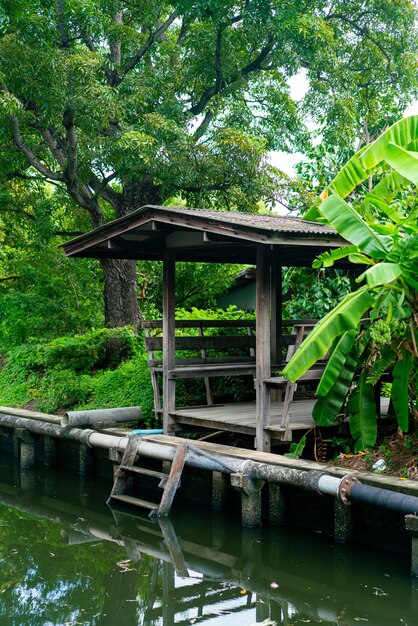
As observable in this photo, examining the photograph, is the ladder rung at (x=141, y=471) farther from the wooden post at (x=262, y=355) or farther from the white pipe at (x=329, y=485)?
the white pipe at (x=329, y=485)

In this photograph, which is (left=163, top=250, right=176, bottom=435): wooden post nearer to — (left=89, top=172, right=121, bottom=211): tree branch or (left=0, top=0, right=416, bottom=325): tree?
(left=0, top=0, right=416, bottom=325): tree

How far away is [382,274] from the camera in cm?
723

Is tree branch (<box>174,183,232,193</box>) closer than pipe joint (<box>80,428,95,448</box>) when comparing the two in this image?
No

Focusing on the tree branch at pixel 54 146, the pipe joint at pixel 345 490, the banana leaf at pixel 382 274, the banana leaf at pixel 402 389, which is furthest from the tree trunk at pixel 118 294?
the banana leaf at pixel 382 274

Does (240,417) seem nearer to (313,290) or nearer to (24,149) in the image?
(313,290)

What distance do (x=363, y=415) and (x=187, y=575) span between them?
104 inches

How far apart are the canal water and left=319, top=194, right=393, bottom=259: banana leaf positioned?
10.3ft

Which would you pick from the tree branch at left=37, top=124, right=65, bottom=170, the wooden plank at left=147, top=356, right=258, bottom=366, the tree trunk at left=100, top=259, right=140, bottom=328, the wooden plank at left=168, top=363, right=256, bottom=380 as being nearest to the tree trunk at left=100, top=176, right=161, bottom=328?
the tree trunk at left=100, top=259, right=140, bottom=328

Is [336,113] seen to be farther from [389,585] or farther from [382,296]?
[389,585]

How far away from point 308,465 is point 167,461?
88.8 inches

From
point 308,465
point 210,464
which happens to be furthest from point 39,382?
point 308,465

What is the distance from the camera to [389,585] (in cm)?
716

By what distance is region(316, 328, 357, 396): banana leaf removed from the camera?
844 centimetres

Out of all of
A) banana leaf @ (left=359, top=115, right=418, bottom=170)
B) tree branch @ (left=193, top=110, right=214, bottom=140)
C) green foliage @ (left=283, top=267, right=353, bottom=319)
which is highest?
tree branch @ (left=193, top=110, right=214, bottom=140)
